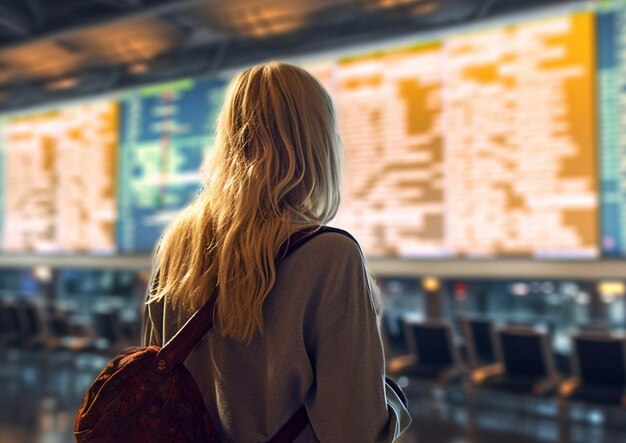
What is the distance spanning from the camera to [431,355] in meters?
5.47

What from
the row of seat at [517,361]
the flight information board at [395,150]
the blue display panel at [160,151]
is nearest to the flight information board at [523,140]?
the flight information board at [395,150]

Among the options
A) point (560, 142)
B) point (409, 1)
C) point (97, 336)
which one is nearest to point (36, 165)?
point (97, 336)

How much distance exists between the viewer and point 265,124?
Result: 1.00m

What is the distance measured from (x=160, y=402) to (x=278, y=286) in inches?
9.0

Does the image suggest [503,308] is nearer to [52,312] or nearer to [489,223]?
[489,223]

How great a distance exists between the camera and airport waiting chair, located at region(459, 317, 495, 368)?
215 inches

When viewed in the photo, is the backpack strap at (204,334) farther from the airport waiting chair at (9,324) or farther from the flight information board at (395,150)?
the airport waiting chair at (9,324)

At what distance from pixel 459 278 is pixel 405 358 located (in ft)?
3.27

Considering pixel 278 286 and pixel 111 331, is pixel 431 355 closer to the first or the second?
pixel 111 331

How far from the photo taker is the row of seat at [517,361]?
14.8 ft

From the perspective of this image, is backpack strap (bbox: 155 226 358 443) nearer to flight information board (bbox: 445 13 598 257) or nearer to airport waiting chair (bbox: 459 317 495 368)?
airport waiting chair (bbox: 459 317 495 368)

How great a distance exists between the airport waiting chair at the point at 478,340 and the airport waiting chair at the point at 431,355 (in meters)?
0.15

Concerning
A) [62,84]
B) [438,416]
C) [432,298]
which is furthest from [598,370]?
[62,84]

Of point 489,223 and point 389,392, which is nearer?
point 389,392
